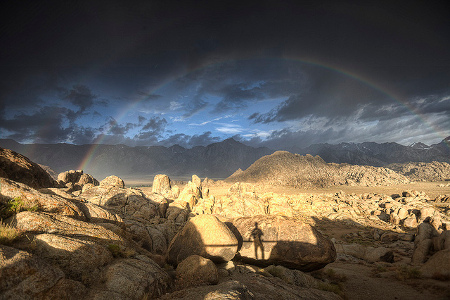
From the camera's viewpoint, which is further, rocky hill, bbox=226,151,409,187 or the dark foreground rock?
rocky hill, bbox=226,151,409,187

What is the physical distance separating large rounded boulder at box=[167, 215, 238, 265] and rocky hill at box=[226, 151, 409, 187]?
8741 cm

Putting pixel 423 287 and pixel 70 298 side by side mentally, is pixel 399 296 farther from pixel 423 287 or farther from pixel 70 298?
pixel 70 298

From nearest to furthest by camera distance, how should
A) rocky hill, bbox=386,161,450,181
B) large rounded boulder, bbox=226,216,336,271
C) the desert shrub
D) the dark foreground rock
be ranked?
1. the desert shrub
2. the dark foreground rock
3. large rounded boulder, bbox=226,216,336,271
4. rocky hill, bbox=386,161,450,181

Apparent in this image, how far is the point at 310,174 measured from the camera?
99688 millimetres

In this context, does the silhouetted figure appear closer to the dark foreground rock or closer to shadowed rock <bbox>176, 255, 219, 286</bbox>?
shadowed rock <bbox>176, 255, 219, 286</bbox>

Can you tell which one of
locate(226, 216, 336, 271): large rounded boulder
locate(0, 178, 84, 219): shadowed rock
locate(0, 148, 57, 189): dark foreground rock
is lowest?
locate(226, 216, 336, 271): large rounded boulder

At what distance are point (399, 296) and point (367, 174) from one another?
102199 millimetres

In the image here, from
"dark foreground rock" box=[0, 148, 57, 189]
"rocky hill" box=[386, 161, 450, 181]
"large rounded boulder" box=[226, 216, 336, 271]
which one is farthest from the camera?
"rocky hill" box=[386, 161, 450, 181]

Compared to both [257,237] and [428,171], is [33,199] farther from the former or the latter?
[428,171]

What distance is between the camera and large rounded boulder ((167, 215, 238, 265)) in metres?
9.89

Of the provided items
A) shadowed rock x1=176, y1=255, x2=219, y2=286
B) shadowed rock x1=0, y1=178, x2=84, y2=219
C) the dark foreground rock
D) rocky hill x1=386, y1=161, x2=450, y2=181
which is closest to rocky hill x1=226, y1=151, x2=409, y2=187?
rocky hill x1=386, y1=161, x2=450, y2=181

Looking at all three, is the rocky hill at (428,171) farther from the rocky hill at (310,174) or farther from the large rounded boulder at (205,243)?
the large rounded boulder at (205,243)

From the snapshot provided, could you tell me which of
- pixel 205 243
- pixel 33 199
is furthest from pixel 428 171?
pixel 33 199

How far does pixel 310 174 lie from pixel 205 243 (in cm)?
10030
